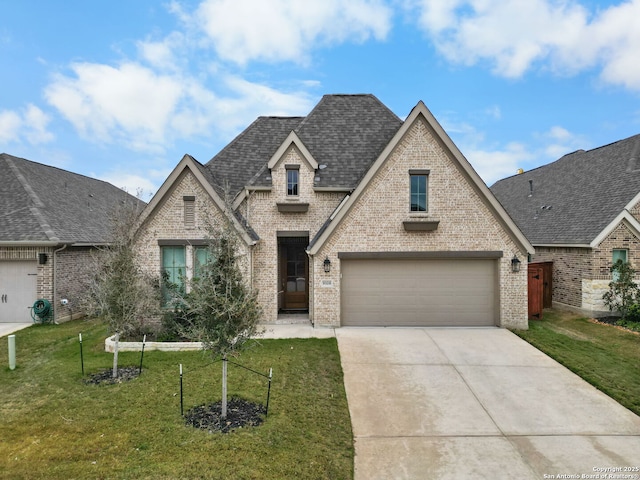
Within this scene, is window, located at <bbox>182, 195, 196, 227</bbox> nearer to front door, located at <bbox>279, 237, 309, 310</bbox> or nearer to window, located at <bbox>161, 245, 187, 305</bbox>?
window, located at <bbox>161, 245, 187, 305</bbox>

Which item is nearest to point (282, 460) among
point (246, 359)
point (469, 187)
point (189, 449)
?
point (189, 449)

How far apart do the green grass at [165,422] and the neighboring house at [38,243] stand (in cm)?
538

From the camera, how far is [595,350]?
10875mm

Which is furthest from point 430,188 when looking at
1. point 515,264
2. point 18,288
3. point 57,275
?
point 18,288

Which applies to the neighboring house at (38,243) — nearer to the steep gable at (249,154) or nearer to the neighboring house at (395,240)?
the neighboring house at (395,240)

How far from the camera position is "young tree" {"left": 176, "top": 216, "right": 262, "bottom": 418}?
20.9 ft

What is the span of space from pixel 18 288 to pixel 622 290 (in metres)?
24.0

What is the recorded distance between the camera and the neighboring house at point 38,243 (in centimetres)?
1454

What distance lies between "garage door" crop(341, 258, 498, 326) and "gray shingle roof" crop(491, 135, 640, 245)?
579 centimetres

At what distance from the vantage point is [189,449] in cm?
567

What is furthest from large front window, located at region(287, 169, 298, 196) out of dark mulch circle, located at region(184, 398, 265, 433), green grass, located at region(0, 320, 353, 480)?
dark mulch circle, located at region(184, 398, 265, 433)

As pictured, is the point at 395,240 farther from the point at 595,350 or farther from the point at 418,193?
the point at 595,350

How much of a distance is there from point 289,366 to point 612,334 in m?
11.3

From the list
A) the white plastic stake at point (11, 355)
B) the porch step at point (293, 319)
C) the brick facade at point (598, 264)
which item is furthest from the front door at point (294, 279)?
the brick facade at point (598, 264)
